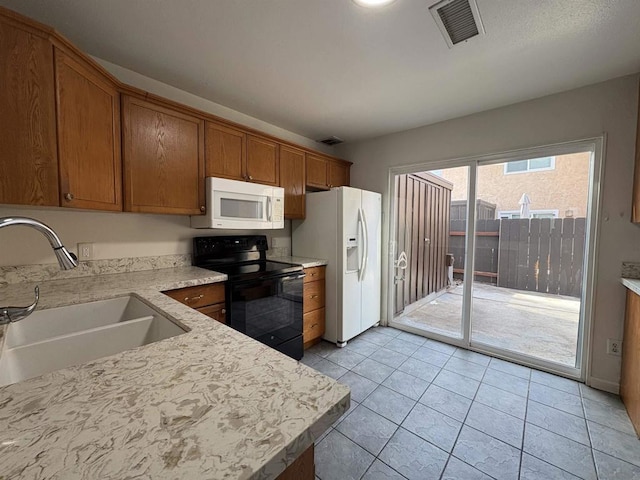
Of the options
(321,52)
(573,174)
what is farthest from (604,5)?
(321,52)

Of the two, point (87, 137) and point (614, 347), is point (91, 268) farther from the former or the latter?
point (614, 347)

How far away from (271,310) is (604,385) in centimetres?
276

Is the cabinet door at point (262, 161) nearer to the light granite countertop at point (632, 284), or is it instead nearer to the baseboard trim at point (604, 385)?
the light granite countertop at point (632, 284)

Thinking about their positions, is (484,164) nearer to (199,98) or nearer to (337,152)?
(337,152)

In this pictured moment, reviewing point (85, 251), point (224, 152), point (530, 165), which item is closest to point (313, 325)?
point (224, 152)

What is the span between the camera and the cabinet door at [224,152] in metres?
2.23

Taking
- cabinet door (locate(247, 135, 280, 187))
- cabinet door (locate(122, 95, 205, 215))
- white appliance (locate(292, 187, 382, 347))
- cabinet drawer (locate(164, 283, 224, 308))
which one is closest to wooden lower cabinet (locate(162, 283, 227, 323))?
cabinet drawer (locate(164, 283, 224, 308))

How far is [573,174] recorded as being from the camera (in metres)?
2.33

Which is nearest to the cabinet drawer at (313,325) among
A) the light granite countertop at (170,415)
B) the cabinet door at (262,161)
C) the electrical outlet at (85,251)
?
the cabinet door at (262,161)

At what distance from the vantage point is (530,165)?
98.7 inches

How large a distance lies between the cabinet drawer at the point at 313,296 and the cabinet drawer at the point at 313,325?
0.20 feet

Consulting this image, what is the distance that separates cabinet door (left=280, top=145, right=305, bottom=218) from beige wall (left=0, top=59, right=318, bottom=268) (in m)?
0.60

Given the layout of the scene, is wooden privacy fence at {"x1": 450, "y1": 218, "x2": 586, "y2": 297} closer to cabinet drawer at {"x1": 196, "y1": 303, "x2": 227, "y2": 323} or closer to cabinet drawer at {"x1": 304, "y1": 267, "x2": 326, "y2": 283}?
cabinet drawer at {"x1": 304, "y1": 267, "x2": 326, "y2": 283}

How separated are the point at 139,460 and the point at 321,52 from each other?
211 centimetres
